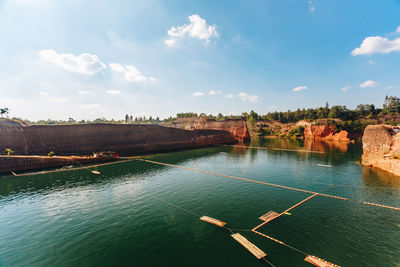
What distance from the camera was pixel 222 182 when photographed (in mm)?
23891

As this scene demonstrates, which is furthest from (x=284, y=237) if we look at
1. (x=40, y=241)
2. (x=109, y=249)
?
(x=40, y=241)

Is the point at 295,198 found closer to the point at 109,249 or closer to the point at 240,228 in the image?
the point at 240,228

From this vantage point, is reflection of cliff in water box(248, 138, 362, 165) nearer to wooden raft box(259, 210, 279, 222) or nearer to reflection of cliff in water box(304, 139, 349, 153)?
reflection of cliff in water box(304, 139, 349, 153)

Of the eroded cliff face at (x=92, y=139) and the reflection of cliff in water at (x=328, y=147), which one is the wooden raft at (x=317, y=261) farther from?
the reflection of cliff in water at (x=328, y=147)

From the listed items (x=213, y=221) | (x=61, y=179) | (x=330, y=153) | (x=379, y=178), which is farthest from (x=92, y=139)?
(x=330, y=153)

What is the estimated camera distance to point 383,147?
1153 inches

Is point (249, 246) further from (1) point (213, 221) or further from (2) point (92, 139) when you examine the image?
(2) point (92, 139)

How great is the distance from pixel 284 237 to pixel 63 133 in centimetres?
4741

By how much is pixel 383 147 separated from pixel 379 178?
861 cm

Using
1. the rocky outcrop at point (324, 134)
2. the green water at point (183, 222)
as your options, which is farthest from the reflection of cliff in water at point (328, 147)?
the green water at point (183, 222)

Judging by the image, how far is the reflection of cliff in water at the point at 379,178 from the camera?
22.0m

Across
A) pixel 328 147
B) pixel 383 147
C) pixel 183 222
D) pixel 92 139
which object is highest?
pixel 92 139

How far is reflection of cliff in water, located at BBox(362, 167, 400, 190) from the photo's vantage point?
22.0 meters

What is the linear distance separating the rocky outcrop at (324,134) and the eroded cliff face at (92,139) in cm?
6691
